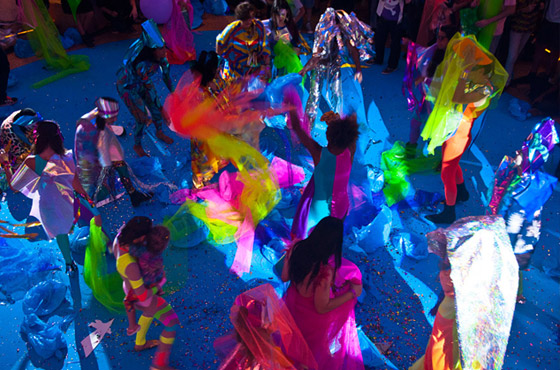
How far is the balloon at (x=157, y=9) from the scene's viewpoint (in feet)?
19.5

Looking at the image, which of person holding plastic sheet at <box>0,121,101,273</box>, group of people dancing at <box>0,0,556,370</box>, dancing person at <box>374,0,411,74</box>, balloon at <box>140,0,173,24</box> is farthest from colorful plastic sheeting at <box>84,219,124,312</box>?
dancing person at <box>374,0,411,74</box>

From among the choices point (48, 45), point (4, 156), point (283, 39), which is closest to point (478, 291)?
point (283, 39)

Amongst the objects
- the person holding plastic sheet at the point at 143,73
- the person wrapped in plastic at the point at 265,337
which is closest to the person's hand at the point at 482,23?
the person holding plastic sheet at the point at 143,73

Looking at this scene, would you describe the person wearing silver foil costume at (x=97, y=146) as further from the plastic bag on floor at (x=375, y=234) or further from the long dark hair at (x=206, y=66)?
the plastic bag on floor at (x=375, y=234)

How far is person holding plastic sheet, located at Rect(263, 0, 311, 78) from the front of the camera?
5.34 metres

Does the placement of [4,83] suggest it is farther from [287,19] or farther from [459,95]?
[459,95]

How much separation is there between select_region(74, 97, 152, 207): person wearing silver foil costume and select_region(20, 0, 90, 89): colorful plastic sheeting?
3217mm

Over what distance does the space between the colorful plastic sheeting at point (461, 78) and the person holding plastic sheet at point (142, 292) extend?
8.92ft

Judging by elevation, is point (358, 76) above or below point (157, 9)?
below

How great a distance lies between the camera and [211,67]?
4156 millimetres

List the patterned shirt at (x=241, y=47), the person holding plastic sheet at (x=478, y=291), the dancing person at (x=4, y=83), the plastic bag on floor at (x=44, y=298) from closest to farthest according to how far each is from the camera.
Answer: the person holding plastic sheet at (x=478, y=291) < the plastic bag on floor at (x=44, y=298) < the patterned shirt at (x=241, y=47) < the dancing person at (x=4, y=83)

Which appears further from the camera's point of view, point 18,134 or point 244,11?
point 244,11

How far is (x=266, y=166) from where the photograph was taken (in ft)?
13.9

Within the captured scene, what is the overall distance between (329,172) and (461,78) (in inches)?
60.4
